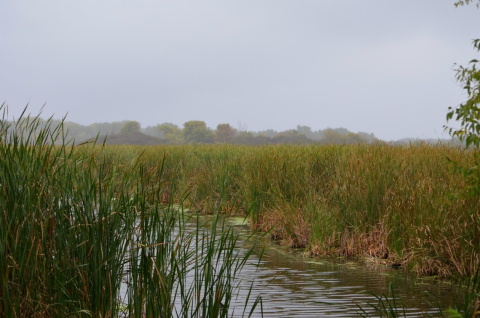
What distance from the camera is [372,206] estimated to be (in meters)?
7.61

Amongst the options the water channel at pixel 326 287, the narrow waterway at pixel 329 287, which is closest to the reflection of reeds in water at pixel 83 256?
the water channel at pixel 326 287

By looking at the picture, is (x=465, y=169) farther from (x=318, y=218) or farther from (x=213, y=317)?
(x=318, y=218)

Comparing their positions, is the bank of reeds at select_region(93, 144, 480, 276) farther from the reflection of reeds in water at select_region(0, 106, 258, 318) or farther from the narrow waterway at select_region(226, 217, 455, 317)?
the reflection of reeds in water at select_region(0, 106, 258, 318)

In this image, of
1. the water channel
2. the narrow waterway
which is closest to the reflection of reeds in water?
the water channel

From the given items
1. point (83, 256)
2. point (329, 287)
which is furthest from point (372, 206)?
point (83, 256)

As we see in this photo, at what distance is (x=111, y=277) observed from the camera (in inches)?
142

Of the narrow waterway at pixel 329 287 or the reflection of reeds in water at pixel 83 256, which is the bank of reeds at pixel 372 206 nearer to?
the narrow waterway at pixel 329 287

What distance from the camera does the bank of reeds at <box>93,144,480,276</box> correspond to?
6.34 meters

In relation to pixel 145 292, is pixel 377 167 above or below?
above

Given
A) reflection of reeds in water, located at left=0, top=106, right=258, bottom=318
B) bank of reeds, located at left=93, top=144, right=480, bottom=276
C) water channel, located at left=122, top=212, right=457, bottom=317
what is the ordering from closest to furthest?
reflection of reeds in water, located at left=0, top=106, right=258, bottom=318
water channel, located at left=122, top=212, right=457, bottom=317
bank of reeds, located at left=93, top=144, right=480, bottom=276

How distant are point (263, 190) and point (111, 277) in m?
6.31

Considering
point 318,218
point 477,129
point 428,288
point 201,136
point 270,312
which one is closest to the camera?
point 477,129

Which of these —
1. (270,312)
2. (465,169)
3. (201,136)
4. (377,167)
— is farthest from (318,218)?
(201,136)

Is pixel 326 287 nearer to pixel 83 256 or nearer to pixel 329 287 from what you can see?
pixel 329 287
